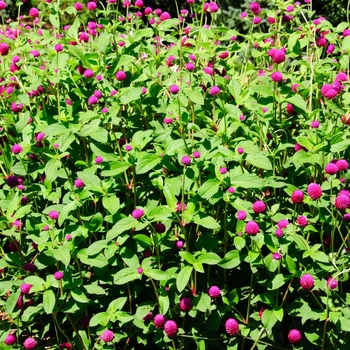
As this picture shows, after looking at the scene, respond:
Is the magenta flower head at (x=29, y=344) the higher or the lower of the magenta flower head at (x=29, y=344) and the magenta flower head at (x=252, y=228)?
the lower

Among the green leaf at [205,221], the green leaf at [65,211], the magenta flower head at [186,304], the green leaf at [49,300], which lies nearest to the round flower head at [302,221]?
the green leaf at [205,221]

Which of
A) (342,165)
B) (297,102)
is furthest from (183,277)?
(297,102)

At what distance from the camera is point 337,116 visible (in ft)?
8.16

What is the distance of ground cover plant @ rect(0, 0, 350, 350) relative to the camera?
2197 mm

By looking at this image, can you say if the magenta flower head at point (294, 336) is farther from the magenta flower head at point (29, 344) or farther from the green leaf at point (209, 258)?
the magenta flower head at point (29, 344)

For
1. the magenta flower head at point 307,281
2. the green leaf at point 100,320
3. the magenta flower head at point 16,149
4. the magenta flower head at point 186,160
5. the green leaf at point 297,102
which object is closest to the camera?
the magenta flower head at point 307,281

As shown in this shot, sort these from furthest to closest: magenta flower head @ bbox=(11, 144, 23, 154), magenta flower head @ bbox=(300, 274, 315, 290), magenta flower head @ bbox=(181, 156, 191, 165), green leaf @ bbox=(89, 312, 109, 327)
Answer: magenta flower head @ bbox=(11, 144, 23, 154) < green leaf @ bbox=(89, 312, 109, 327) < magenta flower head @ bbox=(181, 156, 191, 165) < magenta flower head @ bbox=(300, 274, 315, 290)

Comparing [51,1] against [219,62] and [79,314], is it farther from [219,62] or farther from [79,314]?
[79,314]

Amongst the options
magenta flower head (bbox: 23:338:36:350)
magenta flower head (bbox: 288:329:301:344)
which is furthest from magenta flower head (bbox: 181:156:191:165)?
magenta flower head (bbox: 23:338:36:350)

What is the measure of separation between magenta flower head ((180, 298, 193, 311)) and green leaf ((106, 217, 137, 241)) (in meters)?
0.40

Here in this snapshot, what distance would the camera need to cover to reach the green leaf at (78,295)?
224 cm

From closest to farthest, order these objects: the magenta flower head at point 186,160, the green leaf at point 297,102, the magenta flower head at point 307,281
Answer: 1. the magenta flower head at point 307,281
2. the magenta flower head at point 186,160
3. the green leaf at point 297,102

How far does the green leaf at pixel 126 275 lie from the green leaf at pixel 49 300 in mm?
266

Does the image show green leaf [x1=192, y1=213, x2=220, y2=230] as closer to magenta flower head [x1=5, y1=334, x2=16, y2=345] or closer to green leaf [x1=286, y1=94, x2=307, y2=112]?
green leaf [x1=286, y1=94, x2=307, y2=112]
